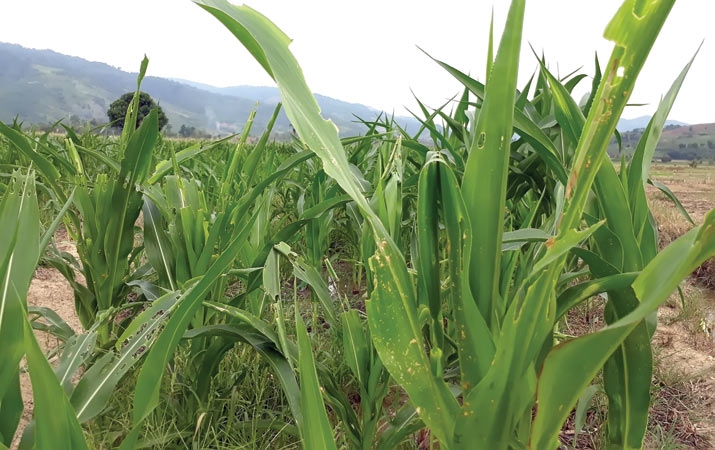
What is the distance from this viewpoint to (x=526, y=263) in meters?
0.75

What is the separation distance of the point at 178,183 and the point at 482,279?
29.6 inches

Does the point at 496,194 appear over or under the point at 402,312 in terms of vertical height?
over

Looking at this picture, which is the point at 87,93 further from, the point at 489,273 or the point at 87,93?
the point at 489,273

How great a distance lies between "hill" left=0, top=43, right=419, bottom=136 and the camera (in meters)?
86.8

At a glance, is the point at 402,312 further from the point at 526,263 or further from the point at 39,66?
the point at 39,66

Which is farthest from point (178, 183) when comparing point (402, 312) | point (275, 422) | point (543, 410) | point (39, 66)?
point (39, 66)

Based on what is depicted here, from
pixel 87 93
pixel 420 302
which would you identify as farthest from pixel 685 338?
pixel 87 93

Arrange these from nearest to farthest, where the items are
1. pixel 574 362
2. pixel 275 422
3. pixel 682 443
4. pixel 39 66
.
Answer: pixel 574 362
pixel 275 422
pixel 682 443
pixel 39 66

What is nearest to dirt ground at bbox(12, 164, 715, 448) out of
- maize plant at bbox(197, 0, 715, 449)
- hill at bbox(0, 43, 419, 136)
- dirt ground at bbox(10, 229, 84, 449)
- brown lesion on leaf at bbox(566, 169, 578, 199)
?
dirt ground at bbox(10, 229, 84, 449)

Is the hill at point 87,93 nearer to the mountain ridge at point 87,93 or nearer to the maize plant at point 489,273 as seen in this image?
the mountain ridge at point 87,93

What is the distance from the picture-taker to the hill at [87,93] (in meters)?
86.8

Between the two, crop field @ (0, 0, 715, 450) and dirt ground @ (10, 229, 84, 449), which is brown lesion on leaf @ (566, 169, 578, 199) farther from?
dirt ground @ (10, 229, 84, 449)

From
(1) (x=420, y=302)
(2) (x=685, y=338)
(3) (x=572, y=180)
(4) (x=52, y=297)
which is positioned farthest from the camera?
(4) (x=52, y=297)

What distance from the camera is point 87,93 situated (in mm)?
99375
